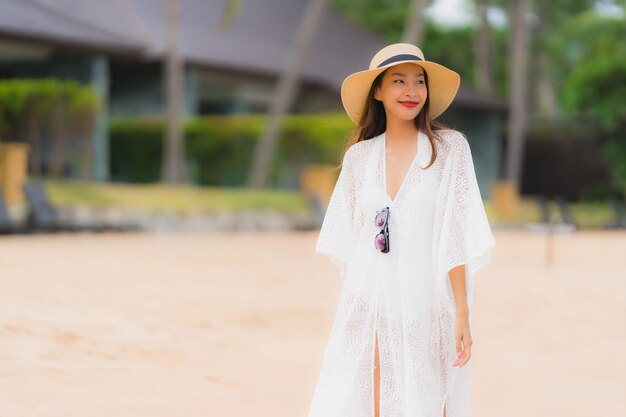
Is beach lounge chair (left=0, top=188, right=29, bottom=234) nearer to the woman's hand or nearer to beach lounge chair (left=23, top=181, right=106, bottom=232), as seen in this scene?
beach lounge chair (left=23, top=181, right=106, bottom=232)

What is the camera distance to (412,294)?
4.11 meters

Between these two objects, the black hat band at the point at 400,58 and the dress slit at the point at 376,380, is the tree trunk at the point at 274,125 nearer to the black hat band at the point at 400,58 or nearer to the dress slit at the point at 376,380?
the black hat band at the point at 400,58

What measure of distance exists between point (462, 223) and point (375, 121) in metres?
0.56

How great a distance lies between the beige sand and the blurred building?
8422 millimetres

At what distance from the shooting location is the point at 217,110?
32875 mm

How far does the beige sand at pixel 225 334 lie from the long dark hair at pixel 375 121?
199 cm

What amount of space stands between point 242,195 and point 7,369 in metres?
18.2

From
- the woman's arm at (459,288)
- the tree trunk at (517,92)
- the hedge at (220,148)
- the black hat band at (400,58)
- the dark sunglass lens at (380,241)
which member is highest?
the tree trunk at (517,92)

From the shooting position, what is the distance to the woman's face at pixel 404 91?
422cm

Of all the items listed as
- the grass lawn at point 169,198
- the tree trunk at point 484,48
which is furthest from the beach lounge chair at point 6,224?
the tree trunk at point 484,48

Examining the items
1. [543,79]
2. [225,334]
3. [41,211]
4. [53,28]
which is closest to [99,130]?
[53,28]

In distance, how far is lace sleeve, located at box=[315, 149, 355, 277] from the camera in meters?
4.34

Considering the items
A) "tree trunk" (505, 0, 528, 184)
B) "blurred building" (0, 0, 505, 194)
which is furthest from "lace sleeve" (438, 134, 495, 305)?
"tree trunk" (505, 0, 528, 184)

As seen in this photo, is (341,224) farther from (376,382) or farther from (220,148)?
(220,148)
